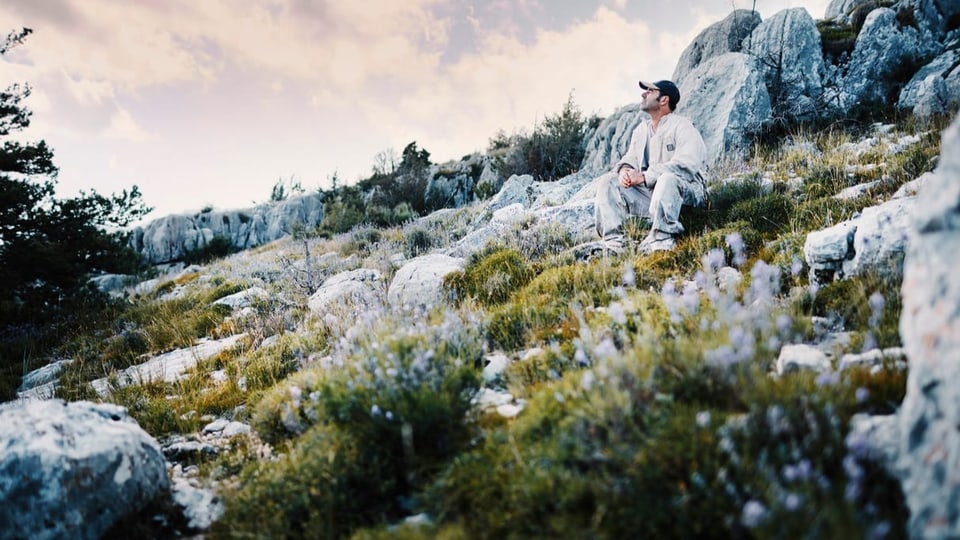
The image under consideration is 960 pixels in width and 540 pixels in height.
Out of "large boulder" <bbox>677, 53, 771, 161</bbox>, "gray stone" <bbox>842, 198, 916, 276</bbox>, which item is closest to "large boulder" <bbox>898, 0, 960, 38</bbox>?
"large boulder" <bbox>677, 53, 771, 161</bbox>

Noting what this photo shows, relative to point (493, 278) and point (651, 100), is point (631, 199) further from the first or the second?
point (493, 278)

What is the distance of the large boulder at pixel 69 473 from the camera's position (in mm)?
2420

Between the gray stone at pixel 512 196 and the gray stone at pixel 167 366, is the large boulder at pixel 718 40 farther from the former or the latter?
the gray stone at pixel 167 366

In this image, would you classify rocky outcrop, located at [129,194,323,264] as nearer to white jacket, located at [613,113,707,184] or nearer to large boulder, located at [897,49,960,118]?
white jacket, located at [613,113,707,184]

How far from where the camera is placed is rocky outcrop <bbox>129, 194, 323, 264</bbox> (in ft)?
109

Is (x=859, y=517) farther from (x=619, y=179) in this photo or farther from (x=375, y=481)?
(x=619, y=179)

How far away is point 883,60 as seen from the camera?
13.1 m

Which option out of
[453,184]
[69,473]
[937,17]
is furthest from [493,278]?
[453,184]

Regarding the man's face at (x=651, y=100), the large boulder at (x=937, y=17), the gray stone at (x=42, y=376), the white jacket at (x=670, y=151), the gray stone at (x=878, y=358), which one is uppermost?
the large boulder at (x=937, y=17)

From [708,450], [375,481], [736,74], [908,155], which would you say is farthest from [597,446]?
[736,74]

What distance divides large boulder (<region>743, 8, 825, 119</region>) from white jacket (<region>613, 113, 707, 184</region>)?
790cm

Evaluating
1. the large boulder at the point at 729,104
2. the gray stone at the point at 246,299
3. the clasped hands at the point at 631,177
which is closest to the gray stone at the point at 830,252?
the clasped hands at the point at 631,177

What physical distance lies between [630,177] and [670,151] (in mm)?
752

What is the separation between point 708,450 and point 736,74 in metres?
13.9
